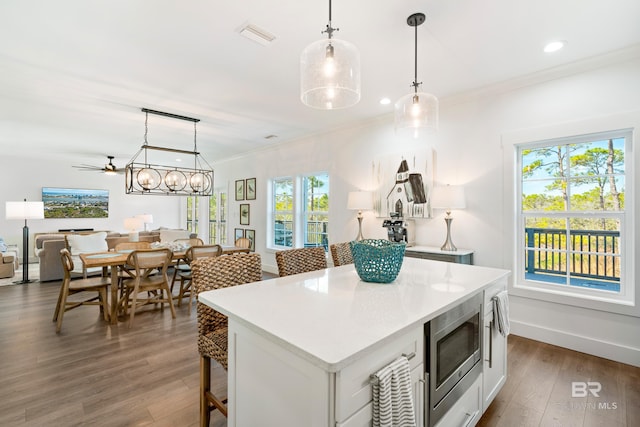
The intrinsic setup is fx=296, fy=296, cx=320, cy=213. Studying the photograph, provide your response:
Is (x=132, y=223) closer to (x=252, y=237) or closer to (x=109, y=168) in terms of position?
(x=109, y=168)

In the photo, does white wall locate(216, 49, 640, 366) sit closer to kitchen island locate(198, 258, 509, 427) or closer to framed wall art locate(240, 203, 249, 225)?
kitchen island locate(198, 258, 509, 427)

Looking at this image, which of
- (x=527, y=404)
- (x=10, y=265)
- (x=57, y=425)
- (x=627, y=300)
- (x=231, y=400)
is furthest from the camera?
(x=10, y=265)

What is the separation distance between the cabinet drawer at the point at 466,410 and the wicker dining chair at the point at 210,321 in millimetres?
1096

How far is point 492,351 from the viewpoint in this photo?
1.88m

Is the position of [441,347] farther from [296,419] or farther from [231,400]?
[231,400]

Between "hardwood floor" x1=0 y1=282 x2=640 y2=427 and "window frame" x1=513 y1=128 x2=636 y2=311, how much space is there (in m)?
0.52

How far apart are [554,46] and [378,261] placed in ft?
8.22

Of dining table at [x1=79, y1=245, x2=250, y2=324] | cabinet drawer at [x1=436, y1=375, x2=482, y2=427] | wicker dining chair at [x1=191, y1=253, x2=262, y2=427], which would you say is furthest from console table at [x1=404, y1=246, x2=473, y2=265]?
dining table at [x1=79, y1=245, x2=250, y2=324]

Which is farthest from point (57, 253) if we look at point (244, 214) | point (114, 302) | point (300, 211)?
point (300, 211)

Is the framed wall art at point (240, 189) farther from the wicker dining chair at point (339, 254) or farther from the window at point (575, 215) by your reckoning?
the window at point (575, 215)

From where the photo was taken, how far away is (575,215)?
2.91 metres

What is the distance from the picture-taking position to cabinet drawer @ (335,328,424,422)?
853 millimetres

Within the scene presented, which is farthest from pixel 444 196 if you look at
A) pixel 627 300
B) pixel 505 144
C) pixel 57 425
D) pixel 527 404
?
pixel 57 425

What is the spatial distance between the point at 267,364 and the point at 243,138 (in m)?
5.17
